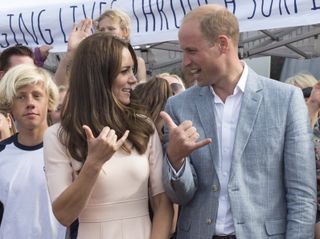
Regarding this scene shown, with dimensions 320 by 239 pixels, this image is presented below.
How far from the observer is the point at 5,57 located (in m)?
4.67

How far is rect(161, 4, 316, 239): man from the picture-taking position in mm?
2518

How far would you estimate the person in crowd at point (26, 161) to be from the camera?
10.3 ft

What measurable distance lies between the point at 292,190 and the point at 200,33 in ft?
2.33

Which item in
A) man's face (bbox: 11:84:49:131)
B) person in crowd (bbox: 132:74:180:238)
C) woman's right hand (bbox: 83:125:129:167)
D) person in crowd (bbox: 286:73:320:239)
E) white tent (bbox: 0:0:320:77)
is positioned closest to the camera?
woman's right hand (bbox: 83:125:129:167)

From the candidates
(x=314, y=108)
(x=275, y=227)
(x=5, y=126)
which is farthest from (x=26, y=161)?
(x=314, y=108)

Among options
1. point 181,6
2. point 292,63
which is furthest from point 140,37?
point 292,63

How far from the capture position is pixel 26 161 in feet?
10.5

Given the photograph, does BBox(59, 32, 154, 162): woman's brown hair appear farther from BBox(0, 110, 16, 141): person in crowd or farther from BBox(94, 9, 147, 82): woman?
BBox(94, 9, 147, 82): woman

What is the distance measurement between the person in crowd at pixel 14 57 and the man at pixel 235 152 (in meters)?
2.19

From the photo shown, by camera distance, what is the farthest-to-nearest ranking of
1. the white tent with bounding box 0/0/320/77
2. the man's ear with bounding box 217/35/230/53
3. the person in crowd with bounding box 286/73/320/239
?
the white tent with bounding box 0/0/320/77 → the person in crowd with bounding box 286/73/320/239 → the man's ear with bounding box 217/35/230/53

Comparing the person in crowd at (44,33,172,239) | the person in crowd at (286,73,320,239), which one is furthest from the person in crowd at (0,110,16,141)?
the person in crowd at (286,73,320,239)

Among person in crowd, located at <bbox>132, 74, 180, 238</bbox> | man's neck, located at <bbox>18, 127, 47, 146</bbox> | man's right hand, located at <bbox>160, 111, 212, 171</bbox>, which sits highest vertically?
man's right hand, located at <bbox>160, 111, 212, 171</bbox>

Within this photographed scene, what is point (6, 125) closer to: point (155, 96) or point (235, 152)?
point (155, 96)

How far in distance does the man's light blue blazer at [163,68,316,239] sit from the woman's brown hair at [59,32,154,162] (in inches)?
9.7
